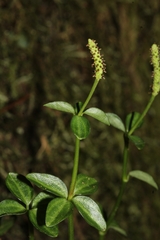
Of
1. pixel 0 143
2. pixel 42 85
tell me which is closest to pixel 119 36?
pixel 42 85

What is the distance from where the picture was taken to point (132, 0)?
168 cm

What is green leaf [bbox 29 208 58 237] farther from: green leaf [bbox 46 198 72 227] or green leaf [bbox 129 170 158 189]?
green leaf [bbox 129 170 158 189]

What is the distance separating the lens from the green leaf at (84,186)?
0.76 meters

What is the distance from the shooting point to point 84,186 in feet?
2.53

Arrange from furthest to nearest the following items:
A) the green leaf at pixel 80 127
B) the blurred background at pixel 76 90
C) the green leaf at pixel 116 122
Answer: the blurred background at pixel 76 90 → the green leaf at pixel 116 122 → the green leaf at pixel 80 127

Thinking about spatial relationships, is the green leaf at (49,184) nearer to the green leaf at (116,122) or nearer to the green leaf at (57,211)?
the green leaf at (57,211)

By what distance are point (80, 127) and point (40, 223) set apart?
0.21m

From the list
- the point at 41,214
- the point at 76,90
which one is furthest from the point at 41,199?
the point at 76,90

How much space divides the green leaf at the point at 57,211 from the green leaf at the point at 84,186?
4 cm

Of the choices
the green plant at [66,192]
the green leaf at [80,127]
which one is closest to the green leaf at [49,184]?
the green plant at [66,192]

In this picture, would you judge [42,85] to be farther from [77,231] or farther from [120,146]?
[77,231]

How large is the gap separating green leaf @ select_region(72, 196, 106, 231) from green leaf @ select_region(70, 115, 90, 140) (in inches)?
5.4

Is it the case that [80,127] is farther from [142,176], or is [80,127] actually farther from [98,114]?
[142,176]

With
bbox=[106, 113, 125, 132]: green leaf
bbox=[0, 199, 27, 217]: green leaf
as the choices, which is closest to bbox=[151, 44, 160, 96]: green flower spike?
bbox=[106, 113, 125, 132]: green leaf
